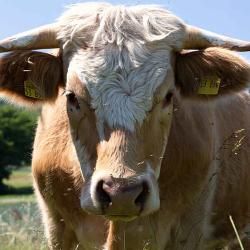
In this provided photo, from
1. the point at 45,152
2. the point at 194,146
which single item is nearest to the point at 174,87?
the point at 194,146

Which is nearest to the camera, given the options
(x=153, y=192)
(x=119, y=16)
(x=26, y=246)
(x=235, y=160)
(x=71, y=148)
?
(x=153, y=192)

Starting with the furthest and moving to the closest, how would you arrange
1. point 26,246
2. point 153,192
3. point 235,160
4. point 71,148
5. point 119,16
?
point 26,246 → point 235,160 → point 71,148 → point 119,16 → point 153,192

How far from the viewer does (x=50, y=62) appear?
713 centimetres

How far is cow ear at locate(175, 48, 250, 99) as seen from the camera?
722cm

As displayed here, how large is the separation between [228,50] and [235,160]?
69.9 inches

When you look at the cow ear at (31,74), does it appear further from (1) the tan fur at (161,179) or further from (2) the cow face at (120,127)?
(1) the tan fur at (161,179)

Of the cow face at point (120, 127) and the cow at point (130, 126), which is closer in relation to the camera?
the cow face at point (120, 127)

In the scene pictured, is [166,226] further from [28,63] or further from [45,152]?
[28,63]

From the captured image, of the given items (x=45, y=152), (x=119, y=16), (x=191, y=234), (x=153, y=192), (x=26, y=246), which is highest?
(x=119, y=16)

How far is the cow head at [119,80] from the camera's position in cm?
615

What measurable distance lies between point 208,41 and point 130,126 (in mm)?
1391

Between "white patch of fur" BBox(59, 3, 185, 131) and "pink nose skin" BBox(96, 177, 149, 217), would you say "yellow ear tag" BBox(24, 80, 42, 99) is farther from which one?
"pink nose skin" BBox(96, 177, 149, 217)

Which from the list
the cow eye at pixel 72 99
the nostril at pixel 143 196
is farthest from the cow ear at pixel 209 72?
the nostril at pixel 143 196

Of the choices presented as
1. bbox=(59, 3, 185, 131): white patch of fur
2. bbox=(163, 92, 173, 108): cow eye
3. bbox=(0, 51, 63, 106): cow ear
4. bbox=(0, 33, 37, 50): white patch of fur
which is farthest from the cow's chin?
bbox=(0, 33, 37, 50): white patch of fur
